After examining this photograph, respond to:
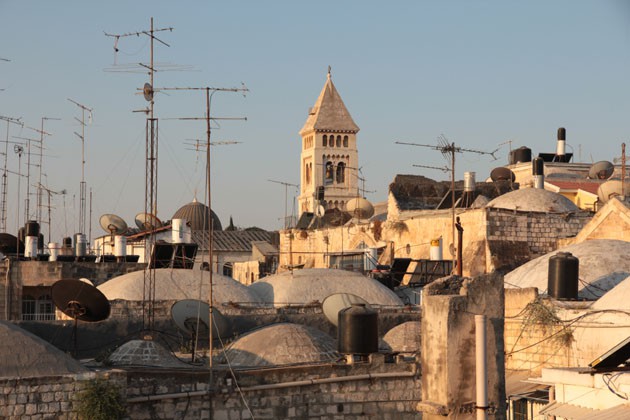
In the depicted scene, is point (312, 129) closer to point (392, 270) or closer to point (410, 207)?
point (410, 207)

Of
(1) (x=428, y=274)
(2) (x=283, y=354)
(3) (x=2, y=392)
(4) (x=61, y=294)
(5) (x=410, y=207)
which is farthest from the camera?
(5) (x=410, y=207)

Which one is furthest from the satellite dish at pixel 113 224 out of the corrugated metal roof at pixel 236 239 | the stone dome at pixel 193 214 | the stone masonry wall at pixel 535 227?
the stone dome at pixel 193 214

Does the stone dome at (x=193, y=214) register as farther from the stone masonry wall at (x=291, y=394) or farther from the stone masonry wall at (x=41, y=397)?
the stone masonry wall at (x=41, y=397)

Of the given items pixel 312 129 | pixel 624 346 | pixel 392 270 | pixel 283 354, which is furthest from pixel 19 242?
pixel 312 129

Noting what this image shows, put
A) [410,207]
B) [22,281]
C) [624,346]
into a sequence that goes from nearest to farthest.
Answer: [624,346] → [22,281] → [410,207]

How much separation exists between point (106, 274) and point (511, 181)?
22431mm

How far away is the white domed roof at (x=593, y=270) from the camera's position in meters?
26.1

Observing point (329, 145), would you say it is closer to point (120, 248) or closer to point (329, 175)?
point (329, 175)

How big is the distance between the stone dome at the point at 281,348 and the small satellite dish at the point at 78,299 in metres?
3.18

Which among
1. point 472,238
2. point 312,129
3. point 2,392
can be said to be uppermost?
point 312,129

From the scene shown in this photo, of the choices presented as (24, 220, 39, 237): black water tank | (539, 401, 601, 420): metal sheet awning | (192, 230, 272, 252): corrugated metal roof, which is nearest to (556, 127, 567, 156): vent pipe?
(192, 230, 272, 252): corrugated metal roof

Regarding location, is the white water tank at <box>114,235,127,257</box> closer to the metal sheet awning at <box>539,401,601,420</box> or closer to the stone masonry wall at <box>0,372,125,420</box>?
the stone masonry wall at <box>0,372,125,420</box>

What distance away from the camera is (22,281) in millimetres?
33719

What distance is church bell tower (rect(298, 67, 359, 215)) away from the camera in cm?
10706
